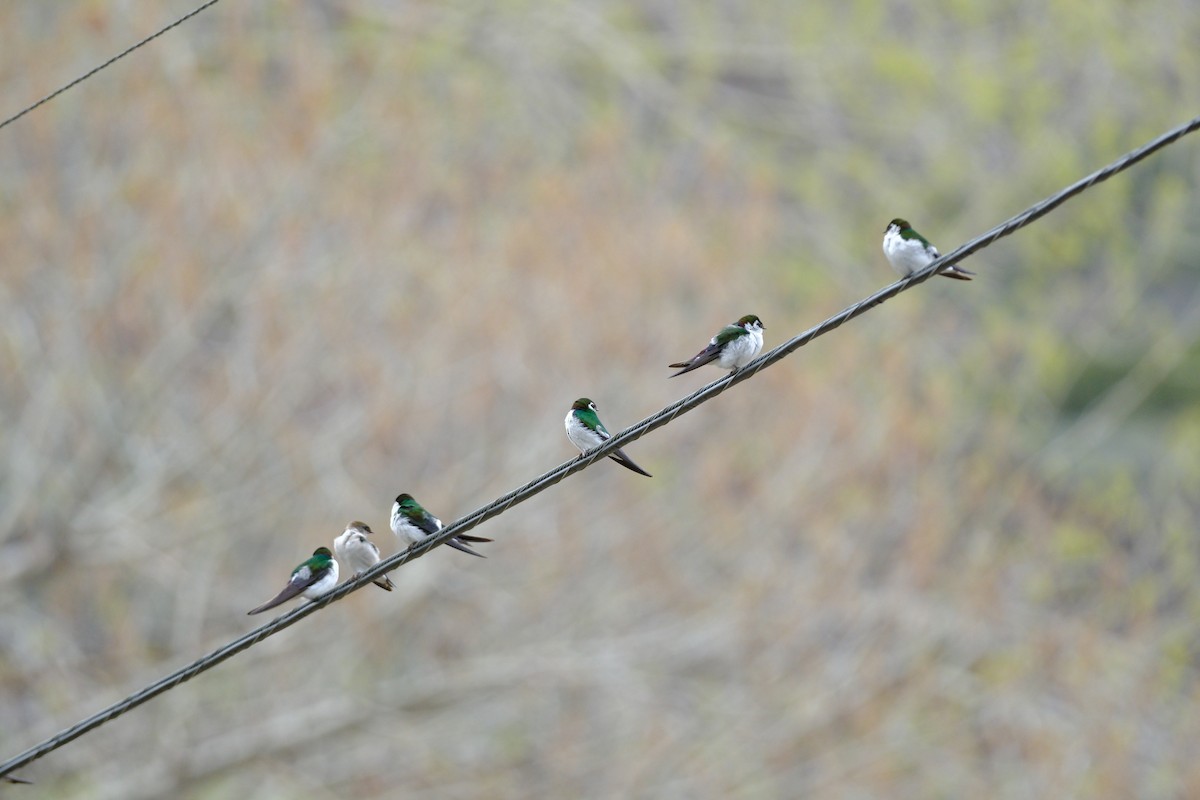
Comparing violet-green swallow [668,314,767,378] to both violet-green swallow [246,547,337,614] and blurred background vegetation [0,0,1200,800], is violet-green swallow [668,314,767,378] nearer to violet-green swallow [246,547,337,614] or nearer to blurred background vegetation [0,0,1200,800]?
violet-green swallow [246,547,337,614]

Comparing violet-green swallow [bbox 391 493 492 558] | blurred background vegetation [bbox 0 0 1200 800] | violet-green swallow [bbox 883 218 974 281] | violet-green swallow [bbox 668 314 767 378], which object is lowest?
violet-green swallow [bbox 668 314 767 378]

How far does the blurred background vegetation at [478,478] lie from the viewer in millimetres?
13102

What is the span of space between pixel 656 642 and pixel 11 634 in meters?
5.26

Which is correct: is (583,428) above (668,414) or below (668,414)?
above

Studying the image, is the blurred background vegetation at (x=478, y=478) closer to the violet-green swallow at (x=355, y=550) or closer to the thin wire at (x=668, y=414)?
the violet-green swallow at (x=355, y=550)

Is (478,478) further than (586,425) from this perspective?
Yes

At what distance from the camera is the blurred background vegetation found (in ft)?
43.0

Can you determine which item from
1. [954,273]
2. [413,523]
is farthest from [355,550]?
[954,273]

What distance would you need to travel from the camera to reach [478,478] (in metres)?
14.0

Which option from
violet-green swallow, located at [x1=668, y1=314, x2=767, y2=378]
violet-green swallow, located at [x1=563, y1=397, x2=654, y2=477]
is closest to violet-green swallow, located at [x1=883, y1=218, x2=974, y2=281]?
violet-green swallow, located at [x1=668, y1=314, x2=767, y2=378]

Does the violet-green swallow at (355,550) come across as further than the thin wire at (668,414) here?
Yes

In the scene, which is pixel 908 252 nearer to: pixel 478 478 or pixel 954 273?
pixel 954 273

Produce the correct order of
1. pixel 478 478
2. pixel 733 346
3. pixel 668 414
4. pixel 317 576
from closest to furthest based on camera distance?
pixel 668 414 < pixel 733 346 < pixel 317 576 < pixel 478 478

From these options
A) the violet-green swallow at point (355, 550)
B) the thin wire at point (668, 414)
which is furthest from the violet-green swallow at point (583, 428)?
the thin wire at point (668, 414)
